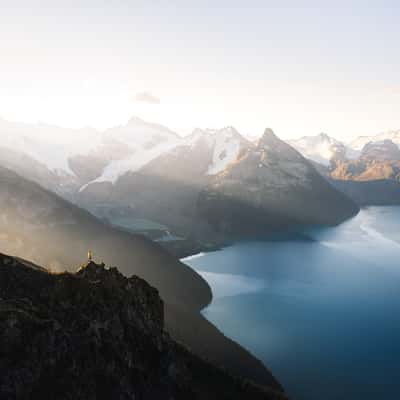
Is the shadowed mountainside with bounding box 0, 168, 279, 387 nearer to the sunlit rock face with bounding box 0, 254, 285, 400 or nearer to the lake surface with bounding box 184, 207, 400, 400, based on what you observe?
the lake surface with bounding box 184, 207, 400, 400

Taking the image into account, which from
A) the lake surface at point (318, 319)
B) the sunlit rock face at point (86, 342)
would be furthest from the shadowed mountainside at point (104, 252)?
the sunlit rock face at point (86, 342)

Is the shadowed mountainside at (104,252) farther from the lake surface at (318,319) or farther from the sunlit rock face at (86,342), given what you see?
the sunlit rock face at (86,342)

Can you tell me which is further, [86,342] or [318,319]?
[318,319]

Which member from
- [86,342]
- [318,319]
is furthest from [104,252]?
[86,342]

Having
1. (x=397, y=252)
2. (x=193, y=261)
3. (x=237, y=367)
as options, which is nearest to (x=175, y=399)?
(x=237, y=367)

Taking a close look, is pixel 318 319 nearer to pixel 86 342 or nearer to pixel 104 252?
pixel 104 252
